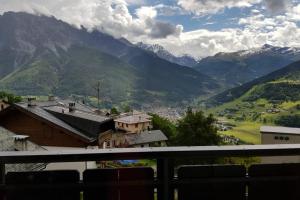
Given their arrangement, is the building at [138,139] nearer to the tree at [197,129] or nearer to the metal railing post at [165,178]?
the tree at [197,129]

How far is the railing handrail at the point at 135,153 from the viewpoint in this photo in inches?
89.0

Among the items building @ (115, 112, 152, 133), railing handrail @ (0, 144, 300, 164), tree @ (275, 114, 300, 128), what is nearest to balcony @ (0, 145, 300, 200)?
railing handrail @ (0, 144, 300, 164)

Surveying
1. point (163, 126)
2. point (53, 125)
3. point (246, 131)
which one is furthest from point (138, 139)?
point (246, 131)

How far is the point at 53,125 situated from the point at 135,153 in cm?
2475

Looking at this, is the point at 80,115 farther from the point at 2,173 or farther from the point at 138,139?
the point at 2,173

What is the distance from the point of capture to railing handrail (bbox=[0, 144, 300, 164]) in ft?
7.42

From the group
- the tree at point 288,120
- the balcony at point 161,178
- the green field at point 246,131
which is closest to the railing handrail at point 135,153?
the balcony at point 161,178

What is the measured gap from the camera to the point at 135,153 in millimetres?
2355

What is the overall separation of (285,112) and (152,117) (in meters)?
96.0

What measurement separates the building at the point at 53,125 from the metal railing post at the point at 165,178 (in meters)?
23.5

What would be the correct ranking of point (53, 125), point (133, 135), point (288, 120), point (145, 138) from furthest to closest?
1. point (288, 120)
2. point (133, 135)
3. point (145, 138)
4. point (53, 125)

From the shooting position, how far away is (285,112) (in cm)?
15000

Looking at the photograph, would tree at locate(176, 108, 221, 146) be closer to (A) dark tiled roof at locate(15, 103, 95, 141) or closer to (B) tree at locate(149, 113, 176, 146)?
(A) dark tiled roof at locate(15, 103, 95, 141)

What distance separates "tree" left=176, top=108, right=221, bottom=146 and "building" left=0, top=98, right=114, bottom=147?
5.53m
